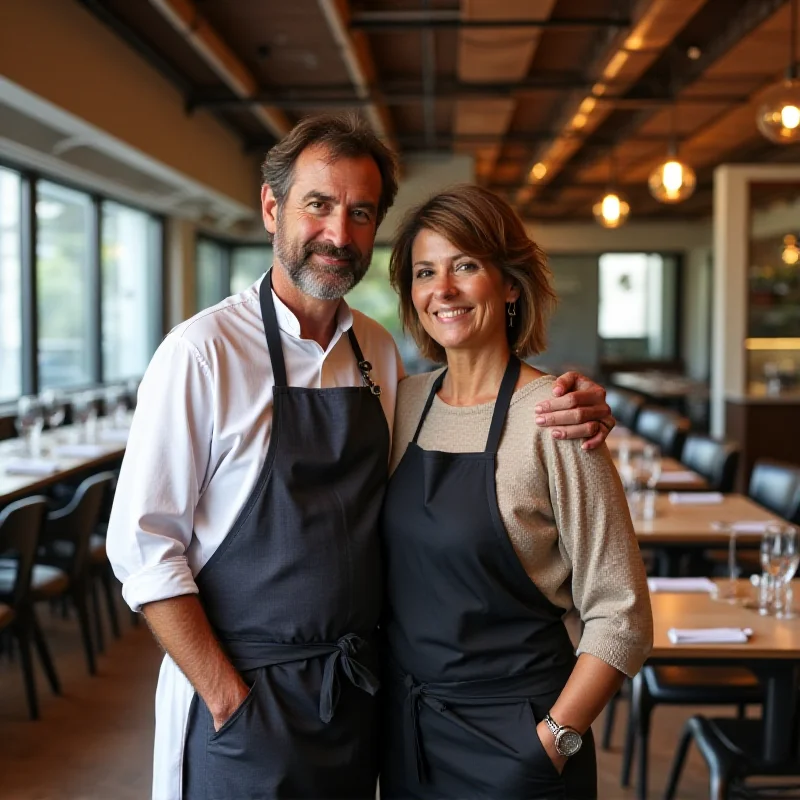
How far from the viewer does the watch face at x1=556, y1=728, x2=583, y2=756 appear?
Answer: 5.60 feet

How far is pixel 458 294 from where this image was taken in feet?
6.19

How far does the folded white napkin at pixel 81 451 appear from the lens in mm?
5656

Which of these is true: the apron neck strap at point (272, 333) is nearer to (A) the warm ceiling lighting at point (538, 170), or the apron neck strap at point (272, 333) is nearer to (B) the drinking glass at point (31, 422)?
(B) the drinking glass at point (31, 422)

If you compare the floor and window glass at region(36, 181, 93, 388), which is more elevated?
window glass at region(36, 181, 93, 388)

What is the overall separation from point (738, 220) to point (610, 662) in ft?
26.9

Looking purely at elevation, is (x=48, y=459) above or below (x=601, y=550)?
below

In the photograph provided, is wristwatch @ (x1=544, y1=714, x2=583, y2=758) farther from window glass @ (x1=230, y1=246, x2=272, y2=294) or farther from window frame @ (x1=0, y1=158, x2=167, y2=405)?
window glass @ (x1=230, y1=246, x2=272, y2=294)

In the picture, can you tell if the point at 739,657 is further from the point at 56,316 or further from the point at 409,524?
the point at 56,316

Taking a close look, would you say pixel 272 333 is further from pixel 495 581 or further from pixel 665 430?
pixel 665 430

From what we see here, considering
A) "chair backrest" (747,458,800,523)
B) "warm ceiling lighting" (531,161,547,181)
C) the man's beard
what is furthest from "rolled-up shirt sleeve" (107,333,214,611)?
"warm ceiling lighting" (531,161,547,181)

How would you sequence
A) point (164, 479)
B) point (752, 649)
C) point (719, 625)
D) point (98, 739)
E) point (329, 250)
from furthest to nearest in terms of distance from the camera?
point (98, 739) < point (719, 625) < point (752, 649) < point (329, 250) < point (164, 479)

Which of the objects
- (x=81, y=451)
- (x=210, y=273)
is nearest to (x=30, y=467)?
(x=81, y=451)

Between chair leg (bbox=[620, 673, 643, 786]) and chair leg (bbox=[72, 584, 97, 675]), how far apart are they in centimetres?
247

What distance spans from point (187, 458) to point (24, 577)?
2.58 metres
